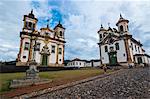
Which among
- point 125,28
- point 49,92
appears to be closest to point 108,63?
Answer: point 125,28

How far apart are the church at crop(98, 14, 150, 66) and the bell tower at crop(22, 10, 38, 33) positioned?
19436 mm

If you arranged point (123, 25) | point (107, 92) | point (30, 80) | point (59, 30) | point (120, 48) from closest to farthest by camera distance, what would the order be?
1. point (107, 92)
2. point (30, 80)
3. point (120, 48)
4. point (123, 25)
5. point (59, 30)

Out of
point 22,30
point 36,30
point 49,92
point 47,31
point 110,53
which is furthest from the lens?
point 110,53

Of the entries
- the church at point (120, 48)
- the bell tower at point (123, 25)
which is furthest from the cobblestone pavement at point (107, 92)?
the bell tower at point (123, 25)

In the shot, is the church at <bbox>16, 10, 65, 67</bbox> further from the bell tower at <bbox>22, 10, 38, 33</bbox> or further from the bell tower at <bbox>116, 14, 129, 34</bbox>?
the bell tower at <bbox>116, 14, 129, 34</bbox>

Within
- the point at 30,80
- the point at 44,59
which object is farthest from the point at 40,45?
the point at 30,80

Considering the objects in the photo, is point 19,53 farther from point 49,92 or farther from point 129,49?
point 129,49

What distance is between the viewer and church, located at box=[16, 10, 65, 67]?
27769 mm

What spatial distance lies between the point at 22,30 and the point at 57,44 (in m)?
9.33

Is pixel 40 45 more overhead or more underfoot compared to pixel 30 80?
more overhead

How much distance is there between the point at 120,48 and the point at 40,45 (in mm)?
20151

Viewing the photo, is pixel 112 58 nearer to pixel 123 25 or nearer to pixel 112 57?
pixel 112 57

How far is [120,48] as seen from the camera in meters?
33.4

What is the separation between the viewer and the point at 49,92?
8211 millimetres
